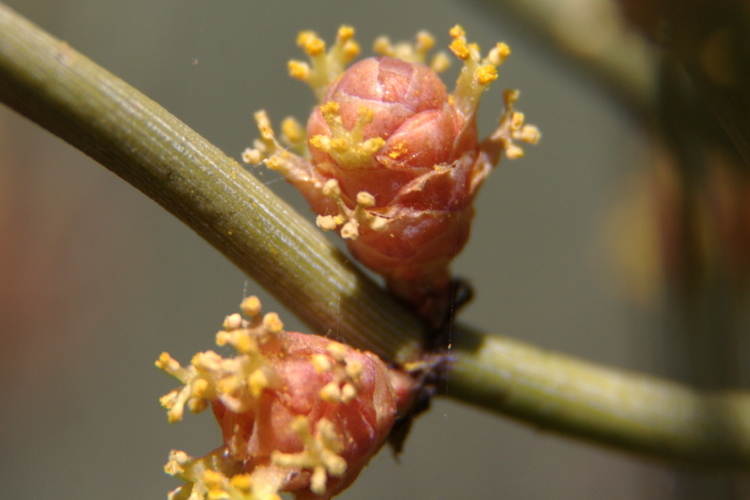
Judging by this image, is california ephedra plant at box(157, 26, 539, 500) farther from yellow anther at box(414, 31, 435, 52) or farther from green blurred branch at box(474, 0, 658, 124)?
green blurred branch at box(474, 0, 658, 124)

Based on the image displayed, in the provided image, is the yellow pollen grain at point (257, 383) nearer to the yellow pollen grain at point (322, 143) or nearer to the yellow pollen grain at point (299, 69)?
the yellow pollen grain at point (322, 143)

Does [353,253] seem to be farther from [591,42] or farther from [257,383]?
[591,42]

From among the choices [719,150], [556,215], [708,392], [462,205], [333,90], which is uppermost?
[556,215]

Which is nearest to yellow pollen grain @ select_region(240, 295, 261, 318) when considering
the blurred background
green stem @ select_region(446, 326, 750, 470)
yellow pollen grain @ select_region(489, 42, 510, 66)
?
green stem @ select_region(446, 326, 750, 470)

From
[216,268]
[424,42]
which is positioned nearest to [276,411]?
[424,42]

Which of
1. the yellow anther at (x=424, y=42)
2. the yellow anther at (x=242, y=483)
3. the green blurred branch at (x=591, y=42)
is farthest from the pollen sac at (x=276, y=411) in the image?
the green blurred branch at (x=591, y=42)

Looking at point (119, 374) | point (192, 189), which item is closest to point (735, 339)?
point (192, 189)

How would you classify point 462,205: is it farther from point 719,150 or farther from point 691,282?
point 719,150
